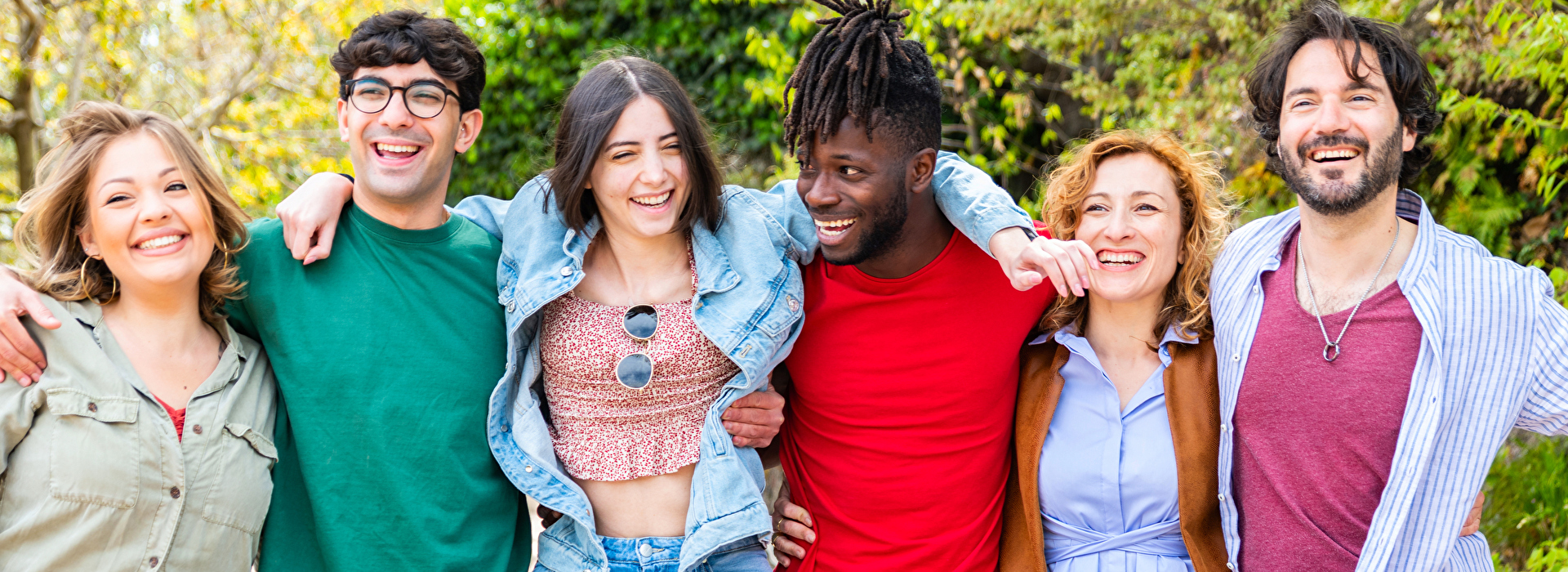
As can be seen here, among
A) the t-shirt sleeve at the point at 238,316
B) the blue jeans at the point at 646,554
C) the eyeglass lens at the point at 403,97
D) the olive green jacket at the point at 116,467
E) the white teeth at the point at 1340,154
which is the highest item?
the eyeglass lens at the point at 403,97

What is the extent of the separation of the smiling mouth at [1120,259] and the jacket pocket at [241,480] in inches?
88.6

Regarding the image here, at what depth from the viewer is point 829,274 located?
113 inches

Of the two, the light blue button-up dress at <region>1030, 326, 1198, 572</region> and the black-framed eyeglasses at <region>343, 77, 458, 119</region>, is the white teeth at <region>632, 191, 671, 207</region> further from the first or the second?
the light blue button-up dress at <region>1030, 326, 1198, 572</region>

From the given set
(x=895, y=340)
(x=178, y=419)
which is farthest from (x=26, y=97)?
(x=895, y=340)

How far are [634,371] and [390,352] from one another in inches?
25.0

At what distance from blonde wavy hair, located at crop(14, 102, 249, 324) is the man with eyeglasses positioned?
131 millimetres

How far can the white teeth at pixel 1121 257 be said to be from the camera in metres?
2.72

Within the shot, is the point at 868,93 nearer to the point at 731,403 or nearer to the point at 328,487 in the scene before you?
the point at 731,403

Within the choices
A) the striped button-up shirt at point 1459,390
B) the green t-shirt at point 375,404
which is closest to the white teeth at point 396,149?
the green t-shirt at point 375,404

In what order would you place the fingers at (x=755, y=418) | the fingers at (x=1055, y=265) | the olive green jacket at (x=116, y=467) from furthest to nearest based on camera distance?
the fingers at (x=755, y=418) → the fingers at (x=1055, y=265) → the olive green jacket at (x=116, y=467)

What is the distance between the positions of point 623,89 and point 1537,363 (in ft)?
7.60

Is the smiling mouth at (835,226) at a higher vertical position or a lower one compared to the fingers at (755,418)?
higher

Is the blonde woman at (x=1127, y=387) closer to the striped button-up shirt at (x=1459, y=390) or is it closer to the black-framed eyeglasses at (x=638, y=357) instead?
the striped button-up shirt at (x=1459, y=390)

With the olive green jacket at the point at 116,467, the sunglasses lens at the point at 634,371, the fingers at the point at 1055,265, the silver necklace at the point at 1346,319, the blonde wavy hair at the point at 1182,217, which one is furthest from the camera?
the blonde wavy hair at the point at 1182,217
